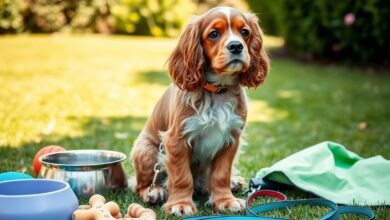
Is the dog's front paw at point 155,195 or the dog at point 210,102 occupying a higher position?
the dog at point 210,102

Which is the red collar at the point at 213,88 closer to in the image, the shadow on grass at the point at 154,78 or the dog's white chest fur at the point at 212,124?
the dog's white chest fur at the point at 212,124

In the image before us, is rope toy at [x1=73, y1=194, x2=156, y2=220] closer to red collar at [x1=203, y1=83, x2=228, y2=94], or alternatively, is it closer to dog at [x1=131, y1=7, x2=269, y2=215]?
dog at [x1=131, y1=7, x2=269, y2=215]

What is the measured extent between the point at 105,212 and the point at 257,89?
6.99 meters

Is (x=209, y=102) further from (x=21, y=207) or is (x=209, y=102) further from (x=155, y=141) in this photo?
(x=21, y=207)

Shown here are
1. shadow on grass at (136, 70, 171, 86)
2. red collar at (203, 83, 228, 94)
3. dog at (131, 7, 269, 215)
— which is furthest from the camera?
shadow on grass at (136, 70, 171, 86)

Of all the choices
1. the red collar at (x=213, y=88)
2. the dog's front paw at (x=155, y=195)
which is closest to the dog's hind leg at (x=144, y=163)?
the dog's front paw at (x=155, y=195)

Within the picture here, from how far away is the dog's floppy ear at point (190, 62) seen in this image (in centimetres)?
347

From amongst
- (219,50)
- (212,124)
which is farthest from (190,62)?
(212,124)

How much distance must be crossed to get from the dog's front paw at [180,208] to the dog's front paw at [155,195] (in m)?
0.16

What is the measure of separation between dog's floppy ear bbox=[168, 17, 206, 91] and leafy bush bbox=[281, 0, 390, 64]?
8.83 meters

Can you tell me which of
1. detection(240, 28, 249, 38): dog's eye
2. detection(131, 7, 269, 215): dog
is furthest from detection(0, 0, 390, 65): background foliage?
detection(131, 7, 269, 215): dog

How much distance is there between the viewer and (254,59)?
3.72 m

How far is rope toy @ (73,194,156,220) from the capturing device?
9.32ft

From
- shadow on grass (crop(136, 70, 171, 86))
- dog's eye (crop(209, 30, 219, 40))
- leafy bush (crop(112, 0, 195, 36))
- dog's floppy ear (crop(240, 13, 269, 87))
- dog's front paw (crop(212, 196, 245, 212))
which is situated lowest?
leafy bush (crop(112, 0, 195, 36))
